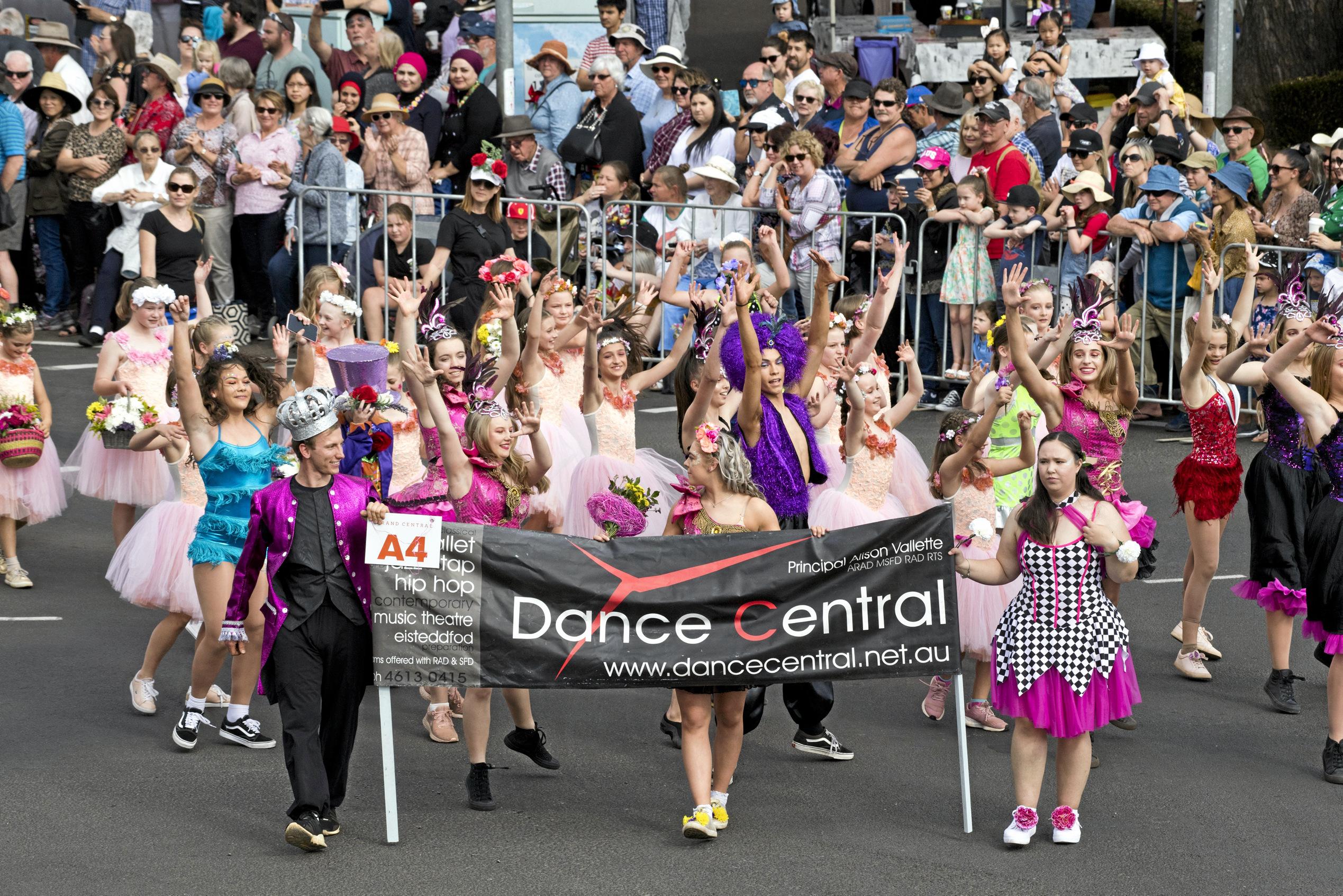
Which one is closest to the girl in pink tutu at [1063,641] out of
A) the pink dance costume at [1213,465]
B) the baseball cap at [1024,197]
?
the pink dance costume at [1213,465]

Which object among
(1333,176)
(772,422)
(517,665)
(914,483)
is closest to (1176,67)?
(1333,176)

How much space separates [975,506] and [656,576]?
2116 mm

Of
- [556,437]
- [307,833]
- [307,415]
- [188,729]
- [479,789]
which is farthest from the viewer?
[556,437]

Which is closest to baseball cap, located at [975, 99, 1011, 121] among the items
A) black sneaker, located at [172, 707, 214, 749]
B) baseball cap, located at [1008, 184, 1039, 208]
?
baseball cap, located at [1008, 184, 1039, 208]

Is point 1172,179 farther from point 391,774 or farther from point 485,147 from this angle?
point 391,774

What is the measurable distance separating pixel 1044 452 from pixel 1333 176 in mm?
7019

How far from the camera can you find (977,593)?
820cm

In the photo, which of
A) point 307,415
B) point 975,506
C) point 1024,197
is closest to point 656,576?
point 307,415

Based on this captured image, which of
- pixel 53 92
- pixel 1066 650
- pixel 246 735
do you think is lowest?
pixel 246 735

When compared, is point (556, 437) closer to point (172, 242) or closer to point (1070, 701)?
point (1070, 701)

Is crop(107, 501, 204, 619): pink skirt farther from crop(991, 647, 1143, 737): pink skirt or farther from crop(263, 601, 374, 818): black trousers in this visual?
crop(991, 647, 1143, 737): pink skirt

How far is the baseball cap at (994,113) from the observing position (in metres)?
13.7

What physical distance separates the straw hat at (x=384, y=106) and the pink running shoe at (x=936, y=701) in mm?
8339

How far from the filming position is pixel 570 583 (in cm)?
705
